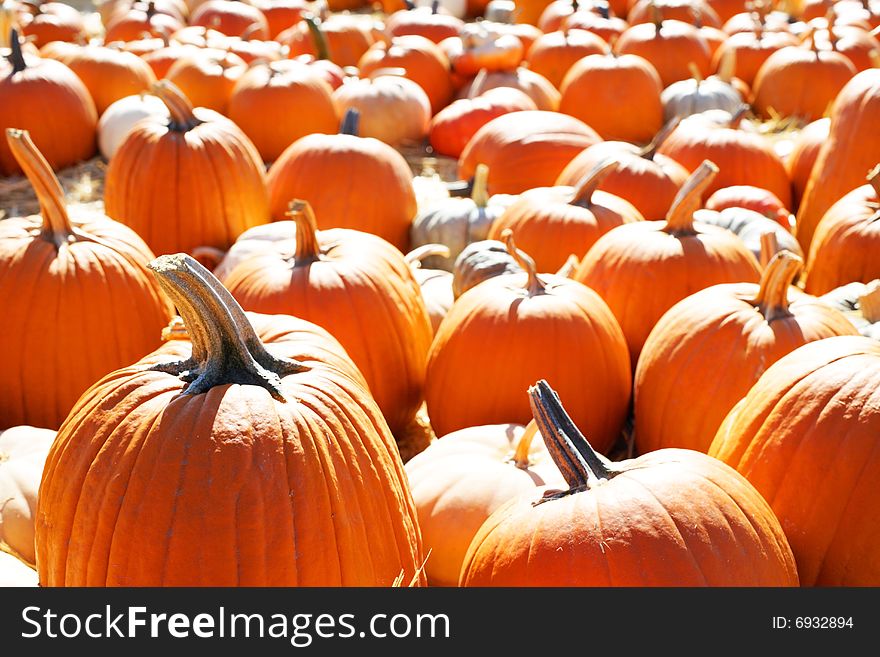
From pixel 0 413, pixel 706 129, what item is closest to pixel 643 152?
pixel 706 129

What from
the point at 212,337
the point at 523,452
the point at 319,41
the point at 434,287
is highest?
the point at 212,337

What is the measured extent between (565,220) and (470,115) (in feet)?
9.39

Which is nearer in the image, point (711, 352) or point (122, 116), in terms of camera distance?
point (711, 352)

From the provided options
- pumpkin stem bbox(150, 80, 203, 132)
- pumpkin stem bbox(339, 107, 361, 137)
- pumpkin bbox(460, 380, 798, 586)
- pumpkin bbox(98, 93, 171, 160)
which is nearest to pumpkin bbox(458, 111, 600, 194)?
pumpkin stem bbox(339, 107, 361, 137)

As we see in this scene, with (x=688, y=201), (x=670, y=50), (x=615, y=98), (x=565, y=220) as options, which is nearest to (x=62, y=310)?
(x=565, y=220)

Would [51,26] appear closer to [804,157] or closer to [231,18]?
[231,18]

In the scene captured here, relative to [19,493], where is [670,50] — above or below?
above

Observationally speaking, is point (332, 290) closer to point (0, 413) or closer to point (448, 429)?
point (448, 429)

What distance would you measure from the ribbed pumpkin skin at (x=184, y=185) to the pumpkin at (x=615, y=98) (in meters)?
3.04

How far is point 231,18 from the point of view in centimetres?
1002

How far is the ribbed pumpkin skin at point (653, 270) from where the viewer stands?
391cm

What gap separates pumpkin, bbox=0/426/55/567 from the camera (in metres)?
2.85

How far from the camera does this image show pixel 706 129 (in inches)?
235

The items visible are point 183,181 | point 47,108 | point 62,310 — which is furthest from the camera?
point 47,108
